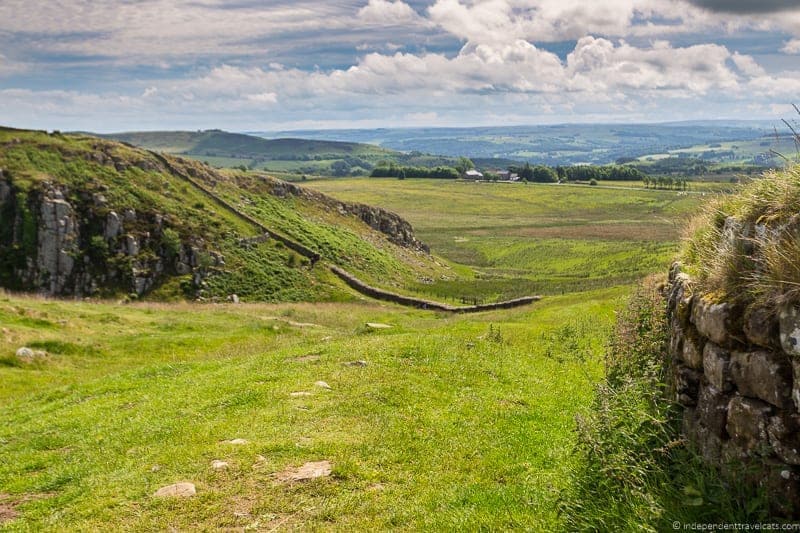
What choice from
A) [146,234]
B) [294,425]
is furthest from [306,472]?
[146,234]

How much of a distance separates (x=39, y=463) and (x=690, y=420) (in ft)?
48.5

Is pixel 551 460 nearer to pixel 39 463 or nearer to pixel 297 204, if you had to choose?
pixel 39 463

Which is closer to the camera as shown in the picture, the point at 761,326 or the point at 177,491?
the point at 761,326

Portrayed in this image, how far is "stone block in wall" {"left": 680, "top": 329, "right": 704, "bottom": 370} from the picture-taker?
9156 mm

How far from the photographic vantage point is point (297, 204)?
85.7 metres

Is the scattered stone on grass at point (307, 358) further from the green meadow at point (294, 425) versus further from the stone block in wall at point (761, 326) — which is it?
the stone block in wall at point (761, 326)

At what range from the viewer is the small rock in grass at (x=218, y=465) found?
11852 millimetres

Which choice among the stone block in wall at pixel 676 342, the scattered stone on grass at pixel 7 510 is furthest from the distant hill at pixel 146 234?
the stone block in wall at pixel 676 342

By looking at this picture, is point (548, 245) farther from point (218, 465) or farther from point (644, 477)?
point (644, 477)

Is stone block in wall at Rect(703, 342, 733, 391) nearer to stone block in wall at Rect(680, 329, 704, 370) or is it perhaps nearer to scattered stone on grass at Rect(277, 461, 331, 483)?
stone block in wall at Rect(680, 329, 704, 370)

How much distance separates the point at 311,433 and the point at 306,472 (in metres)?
2.00

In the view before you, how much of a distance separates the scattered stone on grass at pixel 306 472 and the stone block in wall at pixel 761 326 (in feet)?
26.5

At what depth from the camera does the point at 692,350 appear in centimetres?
938

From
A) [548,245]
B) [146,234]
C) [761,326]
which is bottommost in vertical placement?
[548,245]
